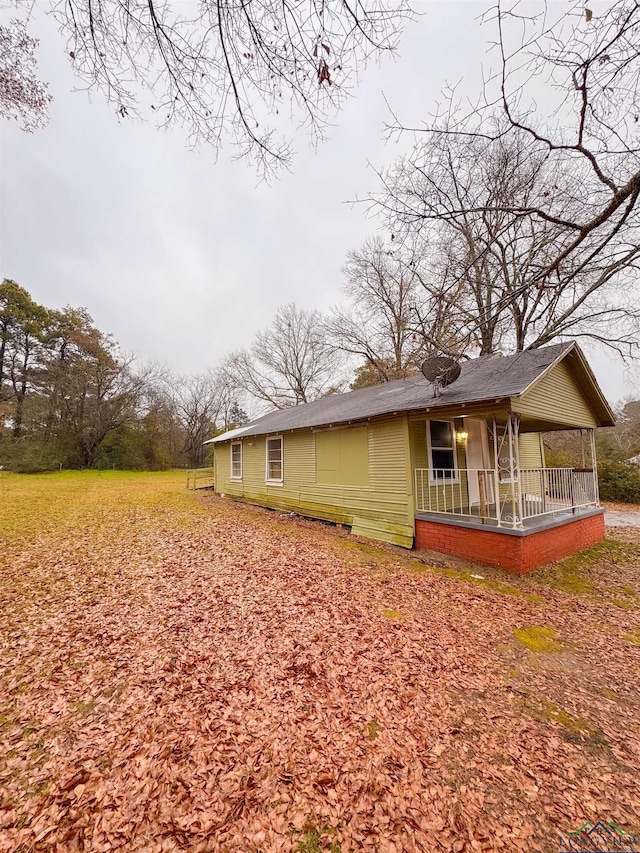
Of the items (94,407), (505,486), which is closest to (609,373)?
(505,486)

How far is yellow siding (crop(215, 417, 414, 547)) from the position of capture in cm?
698

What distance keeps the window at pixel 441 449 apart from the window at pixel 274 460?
544 cm

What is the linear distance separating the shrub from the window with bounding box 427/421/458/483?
10260 mm

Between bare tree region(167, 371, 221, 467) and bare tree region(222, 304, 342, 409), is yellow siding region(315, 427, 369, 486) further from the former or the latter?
bare tree region(167, 371, 221, 467)

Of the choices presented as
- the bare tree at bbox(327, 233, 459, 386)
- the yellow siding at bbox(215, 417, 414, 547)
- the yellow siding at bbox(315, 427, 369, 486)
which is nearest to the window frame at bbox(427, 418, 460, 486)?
the yellow siding at bbox(215, 417, 414, 547)

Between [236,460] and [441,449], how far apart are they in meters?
9.39

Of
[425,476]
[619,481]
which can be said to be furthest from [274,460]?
[619,481]

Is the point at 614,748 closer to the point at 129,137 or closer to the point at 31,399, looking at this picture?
the point at 129,137

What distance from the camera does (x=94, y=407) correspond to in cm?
2478

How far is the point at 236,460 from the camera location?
46.5ft

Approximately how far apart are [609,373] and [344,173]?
42.4 ft

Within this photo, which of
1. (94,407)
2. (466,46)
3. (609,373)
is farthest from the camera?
(94,407)

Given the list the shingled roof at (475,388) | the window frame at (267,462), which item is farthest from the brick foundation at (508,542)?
Answer: the window frame at (267,462)

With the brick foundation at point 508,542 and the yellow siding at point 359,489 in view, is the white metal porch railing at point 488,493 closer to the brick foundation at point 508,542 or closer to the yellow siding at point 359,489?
the brick foundation at point 508,542
